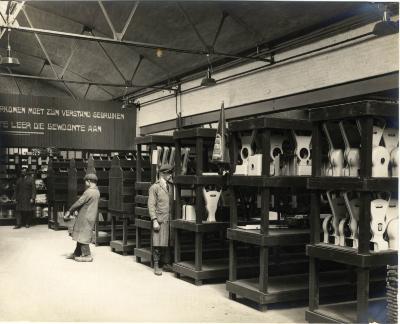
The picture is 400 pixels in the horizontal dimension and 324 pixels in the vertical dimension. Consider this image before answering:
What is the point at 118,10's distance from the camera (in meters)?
10.7

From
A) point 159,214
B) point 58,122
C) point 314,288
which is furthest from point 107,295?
point 58,122

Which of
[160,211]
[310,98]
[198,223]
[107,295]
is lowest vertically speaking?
[107,295]

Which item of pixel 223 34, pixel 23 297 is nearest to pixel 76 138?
pixel 223 34

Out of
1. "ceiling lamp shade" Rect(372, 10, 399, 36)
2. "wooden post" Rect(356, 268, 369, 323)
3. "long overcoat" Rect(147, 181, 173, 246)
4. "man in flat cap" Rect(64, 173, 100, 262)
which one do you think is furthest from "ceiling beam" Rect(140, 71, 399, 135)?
"wooden post" Rect(356, 268, 369, 323)

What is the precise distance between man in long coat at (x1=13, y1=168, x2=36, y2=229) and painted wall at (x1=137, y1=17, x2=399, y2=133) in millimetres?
4659

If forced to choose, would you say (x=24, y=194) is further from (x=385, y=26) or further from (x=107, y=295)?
(x=385, y=26)

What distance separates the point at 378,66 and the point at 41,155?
10599mm

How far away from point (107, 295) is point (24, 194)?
8.28 m

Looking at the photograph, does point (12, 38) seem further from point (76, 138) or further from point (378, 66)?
point (378, 66)

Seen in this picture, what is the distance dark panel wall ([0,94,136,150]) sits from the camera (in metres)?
9.84

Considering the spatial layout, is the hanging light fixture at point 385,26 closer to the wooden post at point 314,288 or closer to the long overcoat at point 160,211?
the wooden post at point 314,288

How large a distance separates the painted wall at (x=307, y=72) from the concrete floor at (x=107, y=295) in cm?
433

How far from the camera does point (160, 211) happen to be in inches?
291

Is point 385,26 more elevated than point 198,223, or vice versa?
point 385,26
